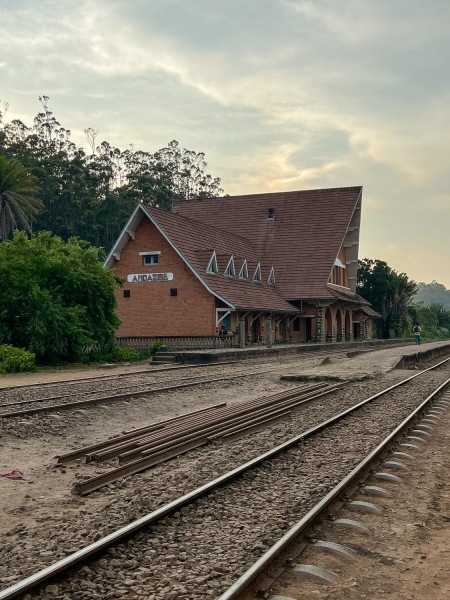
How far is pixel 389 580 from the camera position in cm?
451

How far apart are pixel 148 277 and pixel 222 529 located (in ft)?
109

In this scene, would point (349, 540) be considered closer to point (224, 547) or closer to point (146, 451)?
point (224, 547)

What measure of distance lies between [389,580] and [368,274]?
5853 cm

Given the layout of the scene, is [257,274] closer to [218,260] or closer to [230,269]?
[230,269]

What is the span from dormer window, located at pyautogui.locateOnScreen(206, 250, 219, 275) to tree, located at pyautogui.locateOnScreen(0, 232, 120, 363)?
9.88 m

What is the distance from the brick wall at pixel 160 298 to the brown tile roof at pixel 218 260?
0.65 m

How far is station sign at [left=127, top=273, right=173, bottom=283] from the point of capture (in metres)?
37.4

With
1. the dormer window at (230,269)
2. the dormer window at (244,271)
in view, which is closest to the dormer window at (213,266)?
the dormer window at (230,269)

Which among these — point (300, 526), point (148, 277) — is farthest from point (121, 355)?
point (300, 526)

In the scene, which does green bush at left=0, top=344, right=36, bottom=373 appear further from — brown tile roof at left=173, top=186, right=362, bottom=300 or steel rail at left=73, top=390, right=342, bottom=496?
brown tile roof at left=173, top=186, right=362, bottom=300

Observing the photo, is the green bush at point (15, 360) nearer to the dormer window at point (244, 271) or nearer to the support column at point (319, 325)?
the dormer window at point (244, 271)

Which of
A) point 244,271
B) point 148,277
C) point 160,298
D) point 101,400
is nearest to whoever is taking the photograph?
point 101,400

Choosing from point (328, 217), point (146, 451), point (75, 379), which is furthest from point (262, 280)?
point (146, 451)

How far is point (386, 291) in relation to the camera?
60719 millimetres
